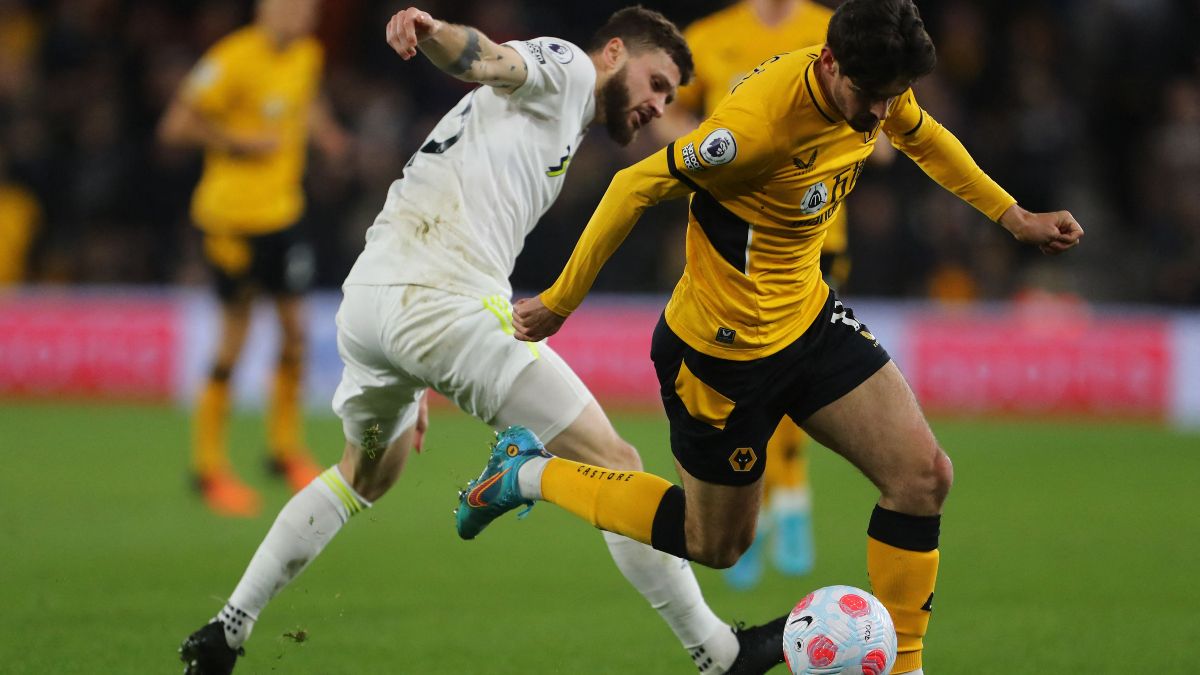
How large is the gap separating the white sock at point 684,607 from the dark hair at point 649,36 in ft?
5.29

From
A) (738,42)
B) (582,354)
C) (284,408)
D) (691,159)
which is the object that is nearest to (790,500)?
(738,42)

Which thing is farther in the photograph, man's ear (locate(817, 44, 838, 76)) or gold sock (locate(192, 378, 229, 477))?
gold sock (locate(192, 378, 229, 477))

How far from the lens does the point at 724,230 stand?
14.6ft

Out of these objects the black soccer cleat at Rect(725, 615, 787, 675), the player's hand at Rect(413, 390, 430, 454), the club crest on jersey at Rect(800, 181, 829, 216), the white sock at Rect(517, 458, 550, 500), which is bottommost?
the black soccer cleat at Rect(725, 615, 787, 675)

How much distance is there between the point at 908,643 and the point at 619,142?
1932 millimetres

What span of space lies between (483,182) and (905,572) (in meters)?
1.82

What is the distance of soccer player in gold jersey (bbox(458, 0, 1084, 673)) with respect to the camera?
423 centimetres

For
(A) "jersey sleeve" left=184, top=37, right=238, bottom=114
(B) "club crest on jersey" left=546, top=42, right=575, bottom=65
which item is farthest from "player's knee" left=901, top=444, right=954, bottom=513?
(A) "jersey sleeve" left=184, top=37, right=238, bottom=114

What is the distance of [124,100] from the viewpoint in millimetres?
15898

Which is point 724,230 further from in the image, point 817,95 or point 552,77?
point 552,77

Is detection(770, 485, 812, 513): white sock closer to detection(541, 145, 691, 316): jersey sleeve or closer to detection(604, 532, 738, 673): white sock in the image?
detection(604, 532, 738, 673): white sock

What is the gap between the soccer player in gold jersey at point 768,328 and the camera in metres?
4.23

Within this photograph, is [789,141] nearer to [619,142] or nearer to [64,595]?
[619,142]

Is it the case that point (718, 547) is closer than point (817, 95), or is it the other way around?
point (817, 95)
